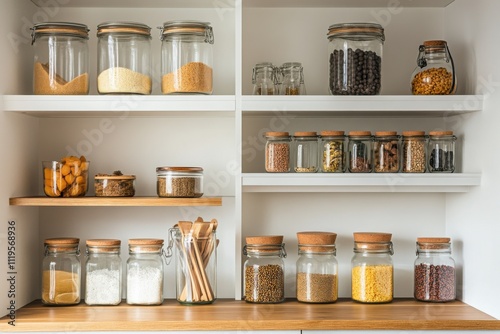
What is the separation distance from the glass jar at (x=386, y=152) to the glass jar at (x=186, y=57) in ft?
2.02

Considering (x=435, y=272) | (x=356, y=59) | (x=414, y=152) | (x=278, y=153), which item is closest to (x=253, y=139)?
(x=278, y=153)

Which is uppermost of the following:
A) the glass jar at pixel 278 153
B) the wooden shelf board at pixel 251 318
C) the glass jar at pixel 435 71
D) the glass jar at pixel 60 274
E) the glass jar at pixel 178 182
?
the glass jar at pixel 435 71

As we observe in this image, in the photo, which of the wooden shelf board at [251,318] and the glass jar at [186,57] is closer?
the wooden shelf board at [251,318]

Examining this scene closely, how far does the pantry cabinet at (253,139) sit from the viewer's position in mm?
2516

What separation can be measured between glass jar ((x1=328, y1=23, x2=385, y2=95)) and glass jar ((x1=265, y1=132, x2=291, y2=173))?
0.79 ft

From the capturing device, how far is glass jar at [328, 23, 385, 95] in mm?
2529

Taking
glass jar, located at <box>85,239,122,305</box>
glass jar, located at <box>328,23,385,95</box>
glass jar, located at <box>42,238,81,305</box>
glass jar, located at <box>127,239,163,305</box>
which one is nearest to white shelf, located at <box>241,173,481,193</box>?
glass jar, located at <box>328,23,385,95</box>

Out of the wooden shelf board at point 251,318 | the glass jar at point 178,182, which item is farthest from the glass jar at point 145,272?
the glass jar at point 178,182

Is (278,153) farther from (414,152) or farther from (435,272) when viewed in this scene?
(435,272)

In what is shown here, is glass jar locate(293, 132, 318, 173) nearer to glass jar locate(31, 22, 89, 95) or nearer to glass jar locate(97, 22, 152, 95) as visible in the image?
glass jar locate(97, 22, 152, 95)

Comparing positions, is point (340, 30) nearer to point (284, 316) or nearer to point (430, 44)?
point (430, 44)

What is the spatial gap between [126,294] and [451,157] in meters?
1.25

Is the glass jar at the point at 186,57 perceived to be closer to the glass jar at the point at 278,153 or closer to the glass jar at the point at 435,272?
the glass jar at the point at 278,153

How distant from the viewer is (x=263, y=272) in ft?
8.30
